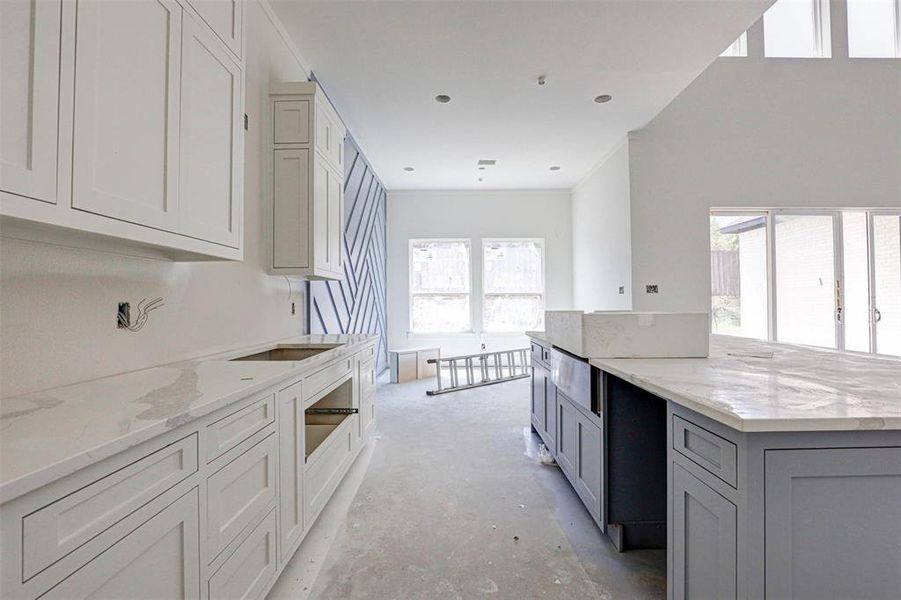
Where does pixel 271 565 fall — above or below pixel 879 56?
below

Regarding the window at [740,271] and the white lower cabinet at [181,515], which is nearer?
the white lower cabinet at [181,515]

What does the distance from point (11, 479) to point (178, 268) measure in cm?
131

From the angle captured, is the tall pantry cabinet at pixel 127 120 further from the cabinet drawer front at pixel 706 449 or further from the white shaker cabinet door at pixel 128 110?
the cabinet drawer front at pixel 706 449

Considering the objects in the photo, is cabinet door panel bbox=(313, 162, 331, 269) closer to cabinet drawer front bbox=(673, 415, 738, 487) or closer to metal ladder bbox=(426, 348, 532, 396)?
cabinet drawer front bbox=(673, 415, 738, 487)

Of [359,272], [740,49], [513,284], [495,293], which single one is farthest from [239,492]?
[740,49]

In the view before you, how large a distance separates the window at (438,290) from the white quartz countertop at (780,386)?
16.2 ft

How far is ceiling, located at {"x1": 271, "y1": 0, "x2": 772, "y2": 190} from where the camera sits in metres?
2.52

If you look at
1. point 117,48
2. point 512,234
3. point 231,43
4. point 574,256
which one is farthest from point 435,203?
point 117,48

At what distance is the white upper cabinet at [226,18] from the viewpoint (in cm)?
143

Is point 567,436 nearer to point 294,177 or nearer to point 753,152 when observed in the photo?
point 294,177

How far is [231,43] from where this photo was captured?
5.26ft

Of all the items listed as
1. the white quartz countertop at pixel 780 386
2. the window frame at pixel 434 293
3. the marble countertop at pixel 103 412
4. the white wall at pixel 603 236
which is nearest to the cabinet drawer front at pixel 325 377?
the marble countertop at pixel 103 412

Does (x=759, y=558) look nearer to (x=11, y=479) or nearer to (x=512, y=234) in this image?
(x=11, y=479)

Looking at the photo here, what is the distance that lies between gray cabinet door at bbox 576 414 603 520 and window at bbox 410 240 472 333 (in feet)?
15.5
